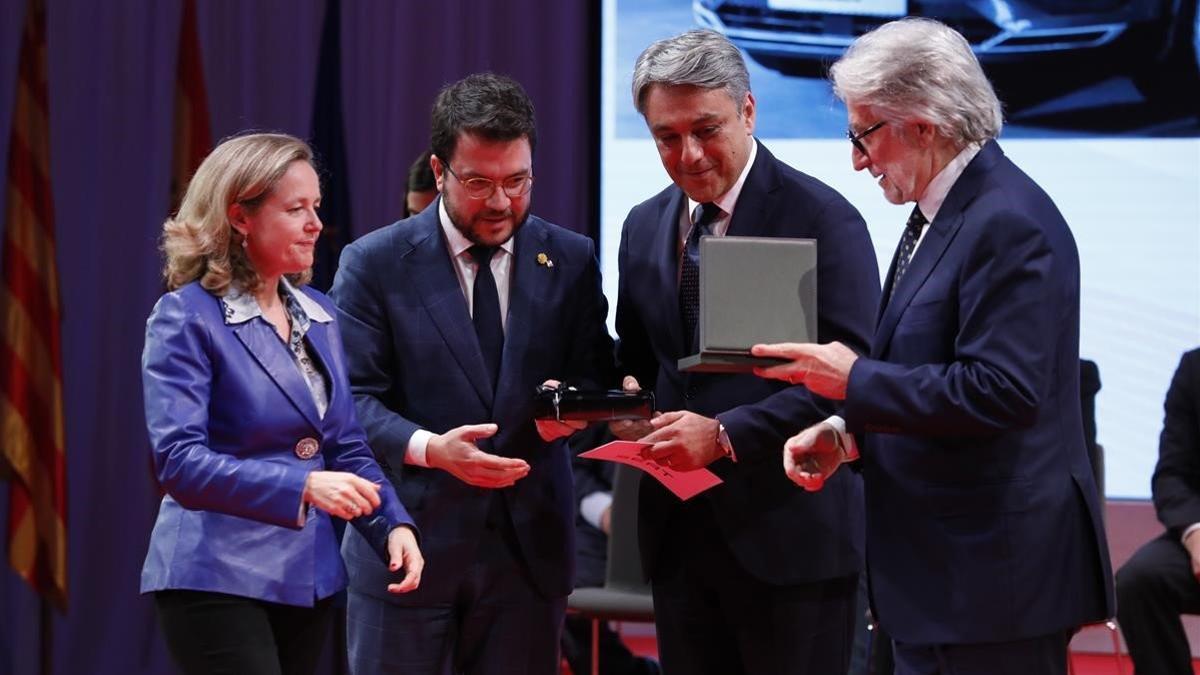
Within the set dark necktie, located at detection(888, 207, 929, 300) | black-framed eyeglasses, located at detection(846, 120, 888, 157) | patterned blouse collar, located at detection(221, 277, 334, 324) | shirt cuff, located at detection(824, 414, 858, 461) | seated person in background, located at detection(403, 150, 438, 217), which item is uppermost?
A: black-framed eyeglasses, located at detection(846, 120, 888, 157)

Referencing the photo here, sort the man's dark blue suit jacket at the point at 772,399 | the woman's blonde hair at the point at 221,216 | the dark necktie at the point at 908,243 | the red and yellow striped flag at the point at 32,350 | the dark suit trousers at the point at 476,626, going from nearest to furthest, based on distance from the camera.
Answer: the dark necktie at the point at 908,243
the woman's blonde hair at the point at 221,216
the man's dark blue suit jacket at the point at 772,399
the dark suit trousers at the point at 476,626
the red and yellow striped flag at the point at 32,350

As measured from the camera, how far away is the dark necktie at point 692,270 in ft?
9.23

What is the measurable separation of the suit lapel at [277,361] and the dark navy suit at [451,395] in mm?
285

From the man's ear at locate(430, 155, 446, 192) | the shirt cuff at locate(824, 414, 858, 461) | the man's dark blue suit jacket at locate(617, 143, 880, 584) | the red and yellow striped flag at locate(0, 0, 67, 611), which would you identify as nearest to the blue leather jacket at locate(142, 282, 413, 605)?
the man's ear at locate(430, 155, 446, 192)

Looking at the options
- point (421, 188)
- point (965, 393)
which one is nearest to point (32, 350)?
point (421, 188)

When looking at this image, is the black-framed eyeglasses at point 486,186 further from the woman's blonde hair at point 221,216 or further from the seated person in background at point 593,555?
the seated person in background at point 593,555

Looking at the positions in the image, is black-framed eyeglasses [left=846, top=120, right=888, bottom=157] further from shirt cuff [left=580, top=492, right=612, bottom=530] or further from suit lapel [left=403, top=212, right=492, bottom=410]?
shirt cuff [left=580, top=492, right=612, bottom=530]

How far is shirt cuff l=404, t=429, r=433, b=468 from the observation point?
8.95ft

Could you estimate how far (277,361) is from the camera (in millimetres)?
2512

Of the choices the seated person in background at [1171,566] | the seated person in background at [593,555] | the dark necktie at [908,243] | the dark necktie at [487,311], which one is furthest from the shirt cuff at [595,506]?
the dark necktie at [908,243]

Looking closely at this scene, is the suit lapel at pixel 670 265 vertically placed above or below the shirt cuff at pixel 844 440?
above

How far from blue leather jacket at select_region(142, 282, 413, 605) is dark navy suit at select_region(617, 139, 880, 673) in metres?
0.58

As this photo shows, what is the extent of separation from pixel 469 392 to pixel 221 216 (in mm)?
614

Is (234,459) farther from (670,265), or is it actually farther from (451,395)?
(670,265)
